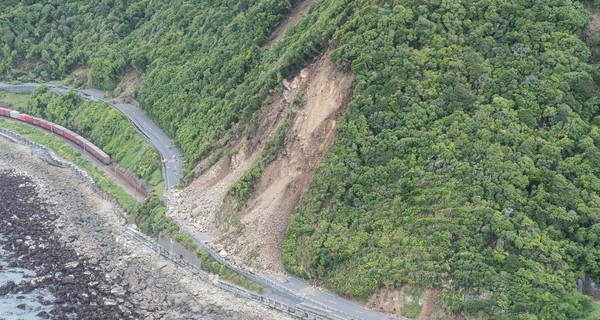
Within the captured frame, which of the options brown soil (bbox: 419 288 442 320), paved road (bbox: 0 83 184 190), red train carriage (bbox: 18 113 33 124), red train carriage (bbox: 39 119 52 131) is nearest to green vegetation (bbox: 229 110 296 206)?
paved road (bbox: 0 83 184 190)

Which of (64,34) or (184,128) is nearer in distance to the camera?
(184,128)

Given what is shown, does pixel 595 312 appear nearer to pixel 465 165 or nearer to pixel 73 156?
pixel 465 165

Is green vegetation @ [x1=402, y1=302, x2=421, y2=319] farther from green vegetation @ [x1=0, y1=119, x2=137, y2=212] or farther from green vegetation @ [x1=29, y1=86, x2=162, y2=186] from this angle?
green vegetation @ [x1=29, y1=86, x2=162, y2=186]

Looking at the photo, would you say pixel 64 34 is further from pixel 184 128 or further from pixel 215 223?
pixel 215 223

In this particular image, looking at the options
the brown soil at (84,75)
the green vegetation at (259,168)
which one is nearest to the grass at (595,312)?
the green vegetation at (259,168)

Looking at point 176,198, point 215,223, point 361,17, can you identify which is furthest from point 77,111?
point 361,17

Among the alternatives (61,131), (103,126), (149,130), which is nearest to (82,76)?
(61,131)

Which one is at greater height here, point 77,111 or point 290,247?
point 77,111
